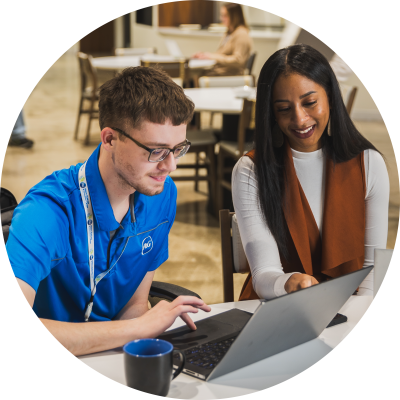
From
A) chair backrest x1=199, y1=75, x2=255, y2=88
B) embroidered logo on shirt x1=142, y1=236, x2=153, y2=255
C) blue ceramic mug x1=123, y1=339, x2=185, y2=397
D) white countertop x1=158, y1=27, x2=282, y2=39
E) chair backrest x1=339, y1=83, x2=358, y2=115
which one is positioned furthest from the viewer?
white countertop x1=158, y1=27, x2=282, y2=39

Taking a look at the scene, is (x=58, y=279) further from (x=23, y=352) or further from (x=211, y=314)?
(x=23, y=352)

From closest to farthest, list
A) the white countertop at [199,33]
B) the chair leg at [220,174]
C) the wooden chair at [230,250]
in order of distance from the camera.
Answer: the wooden chair at [230,250] < the chair leg at [220,174] < the white countertop at [199,33]

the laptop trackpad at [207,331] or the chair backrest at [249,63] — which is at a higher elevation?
the chair backrest at [249,63]

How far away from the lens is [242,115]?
145 inches

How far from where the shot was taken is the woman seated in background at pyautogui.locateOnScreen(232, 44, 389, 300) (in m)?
1.44

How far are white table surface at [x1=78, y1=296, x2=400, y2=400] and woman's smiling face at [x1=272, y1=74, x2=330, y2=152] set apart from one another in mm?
514

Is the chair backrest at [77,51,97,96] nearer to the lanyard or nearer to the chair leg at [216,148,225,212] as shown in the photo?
the chair leg at [216,148,225,212]

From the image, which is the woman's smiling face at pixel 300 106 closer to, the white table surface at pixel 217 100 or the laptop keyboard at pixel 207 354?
the laptop keyboard at pixel 207 354

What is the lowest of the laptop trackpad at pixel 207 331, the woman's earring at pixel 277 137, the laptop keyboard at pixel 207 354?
the laptop trackpad at pixel 207 331

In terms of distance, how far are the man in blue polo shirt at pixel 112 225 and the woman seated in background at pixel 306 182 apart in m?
0.27

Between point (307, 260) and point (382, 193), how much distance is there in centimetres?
30

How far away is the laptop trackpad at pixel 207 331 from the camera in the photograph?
1.12 meters

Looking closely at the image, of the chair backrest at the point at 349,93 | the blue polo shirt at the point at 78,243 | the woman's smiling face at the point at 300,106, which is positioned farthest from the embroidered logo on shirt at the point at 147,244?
the chair backrest at the point at 349,93

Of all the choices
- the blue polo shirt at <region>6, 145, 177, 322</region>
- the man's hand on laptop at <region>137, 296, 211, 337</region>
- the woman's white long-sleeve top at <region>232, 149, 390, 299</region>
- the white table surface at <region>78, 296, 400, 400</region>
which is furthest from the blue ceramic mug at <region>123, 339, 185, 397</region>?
the woman's white long-sleeve top at <region>232, 149, 390, 299</region>
